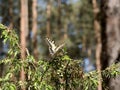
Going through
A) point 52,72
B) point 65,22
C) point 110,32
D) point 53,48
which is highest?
point 65,22

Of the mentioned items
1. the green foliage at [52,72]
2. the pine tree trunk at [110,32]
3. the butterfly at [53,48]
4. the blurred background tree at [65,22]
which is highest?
the blurred background tree at [65,22]

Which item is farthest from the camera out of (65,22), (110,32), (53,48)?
(65,22)

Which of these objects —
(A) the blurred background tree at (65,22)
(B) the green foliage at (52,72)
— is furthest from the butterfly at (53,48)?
(A) the blurred background tree at (65,22)

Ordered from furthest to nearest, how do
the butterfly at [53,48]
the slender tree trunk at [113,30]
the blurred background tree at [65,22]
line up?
the blurred background tree at [65,22] → the slender tree trunk at [113,30] → the butterfly at [53,48]

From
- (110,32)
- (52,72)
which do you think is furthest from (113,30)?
(52,72)

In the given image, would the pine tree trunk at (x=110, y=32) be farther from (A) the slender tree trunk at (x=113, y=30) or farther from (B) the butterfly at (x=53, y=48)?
(B) the butterfly at (x=53, y=48)

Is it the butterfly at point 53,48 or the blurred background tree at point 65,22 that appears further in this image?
the blurred background tree at point 65,22

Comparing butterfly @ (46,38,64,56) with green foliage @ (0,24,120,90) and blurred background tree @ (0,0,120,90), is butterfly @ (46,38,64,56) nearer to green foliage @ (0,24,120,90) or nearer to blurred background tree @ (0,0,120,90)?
green foliage @ (0,24,120,90)

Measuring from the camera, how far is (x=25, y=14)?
1831 centimetres

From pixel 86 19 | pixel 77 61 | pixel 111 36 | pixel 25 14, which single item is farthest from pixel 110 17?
pixel 86 19

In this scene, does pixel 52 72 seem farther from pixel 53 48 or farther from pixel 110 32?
pixel 110 32

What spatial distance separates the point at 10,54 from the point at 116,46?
1.33m

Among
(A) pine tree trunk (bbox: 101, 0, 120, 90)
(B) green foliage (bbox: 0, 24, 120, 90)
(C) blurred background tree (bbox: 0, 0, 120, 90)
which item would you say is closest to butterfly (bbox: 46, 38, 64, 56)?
(B) green foliage (bbox: 0, 24, 120, 90)

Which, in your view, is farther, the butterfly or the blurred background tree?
the blurred background tree
